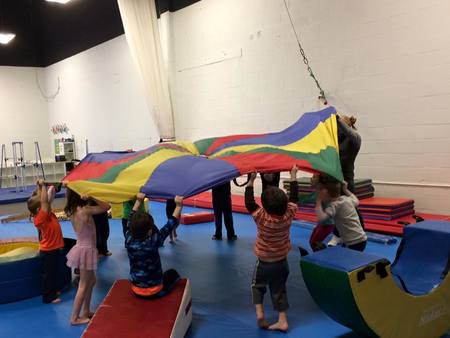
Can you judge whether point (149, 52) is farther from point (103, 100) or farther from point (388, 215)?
point (388, 215)

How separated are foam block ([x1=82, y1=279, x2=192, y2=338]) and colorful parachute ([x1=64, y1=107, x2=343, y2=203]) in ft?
2.10

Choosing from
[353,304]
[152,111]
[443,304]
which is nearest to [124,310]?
[353,304]

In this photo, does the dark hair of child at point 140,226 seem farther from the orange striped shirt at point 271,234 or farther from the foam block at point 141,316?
the orange striped shirt at point 271,234

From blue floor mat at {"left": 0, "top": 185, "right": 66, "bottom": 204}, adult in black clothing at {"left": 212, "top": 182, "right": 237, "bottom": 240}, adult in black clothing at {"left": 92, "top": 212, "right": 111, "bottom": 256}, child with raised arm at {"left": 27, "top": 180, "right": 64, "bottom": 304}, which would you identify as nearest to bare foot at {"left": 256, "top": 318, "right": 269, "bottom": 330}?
child with raised arm at {"left": 27, "top": 180, "right": 64, "bottom": 304}

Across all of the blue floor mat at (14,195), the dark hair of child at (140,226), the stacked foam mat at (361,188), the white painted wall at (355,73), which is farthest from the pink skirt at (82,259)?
the blue floor mat at (14,195)

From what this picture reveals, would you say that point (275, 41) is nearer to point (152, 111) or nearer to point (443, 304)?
point (152, 111)

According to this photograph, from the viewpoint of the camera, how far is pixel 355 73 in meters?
5.76

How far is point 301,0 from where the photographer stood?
6.32 metres

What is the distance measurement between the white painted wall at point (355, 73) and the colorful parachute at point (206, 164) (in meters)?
1.93

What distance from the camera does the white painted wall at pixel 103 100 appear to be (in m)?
10.2

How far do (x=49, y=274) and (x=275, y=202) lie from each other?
6.44ft

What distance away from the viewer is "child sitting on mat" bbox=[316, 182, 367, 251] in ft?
10.4

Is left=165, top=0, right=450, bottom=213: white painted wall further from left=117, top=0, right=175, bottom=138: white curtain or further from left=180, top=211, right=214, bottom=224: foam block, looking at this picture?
left=180, top=211, right=214, bottom=224: foam block

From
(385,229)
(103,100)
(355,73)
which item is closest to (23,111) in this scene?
(103,100)
